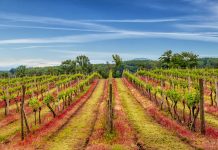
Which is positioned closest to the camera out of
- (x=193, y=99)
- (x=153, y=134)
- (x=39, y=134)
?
(x=153, y=134)

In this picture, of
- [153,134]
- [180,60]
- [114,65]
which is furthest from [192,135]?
[114,65]

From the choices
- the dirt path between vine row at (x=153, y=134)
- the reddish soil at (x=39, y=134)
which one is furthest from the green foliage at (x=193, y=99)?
the reddish soil at (x=39, y=134)

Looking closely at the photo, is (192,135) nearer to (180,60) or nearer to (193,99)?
(193,99)

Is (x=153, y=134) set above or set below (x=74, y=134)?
above

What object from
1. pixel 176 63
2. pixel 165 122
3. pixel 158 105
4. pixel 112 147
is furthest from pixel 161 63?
pixel 112 147

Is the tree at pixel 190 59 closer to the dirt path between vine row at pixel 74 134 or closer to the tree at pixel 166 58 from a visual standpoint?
the tree at pixel 166 58

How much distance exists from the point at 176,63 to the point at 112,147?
131 meters

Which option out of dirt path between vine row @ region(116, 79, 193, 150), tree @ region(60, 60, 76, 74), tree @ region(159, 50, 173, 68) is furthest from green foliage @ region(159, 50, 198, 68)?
dirt path between vine row @ region(116, 79, 193, 150)

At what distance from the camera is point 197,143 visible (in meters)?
21.9

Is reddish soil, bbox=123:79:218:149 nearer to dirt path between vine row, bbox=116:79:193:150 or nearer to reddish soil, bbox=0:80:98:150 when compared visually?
dirt path between vine row, bbox=116:79:193:150

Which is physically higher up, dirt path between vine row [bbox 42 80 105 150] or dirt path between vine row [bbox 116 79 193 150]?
dirt path between vine row [bbox 116 79 193 150]

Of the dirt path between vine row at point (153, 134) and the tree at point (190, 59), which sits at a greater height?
the tree at point (190, 59)

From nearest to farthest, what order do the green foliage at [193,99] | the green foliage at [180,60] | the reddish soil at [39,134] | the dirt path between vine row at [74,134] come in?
the dirt path between vine row at [74,134] → the reddish soil at [39,134] → the green foliage at [193,99] → the green foliage at [180,60]

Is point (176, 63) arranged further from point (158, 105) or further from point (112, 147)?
point (112, 147)
